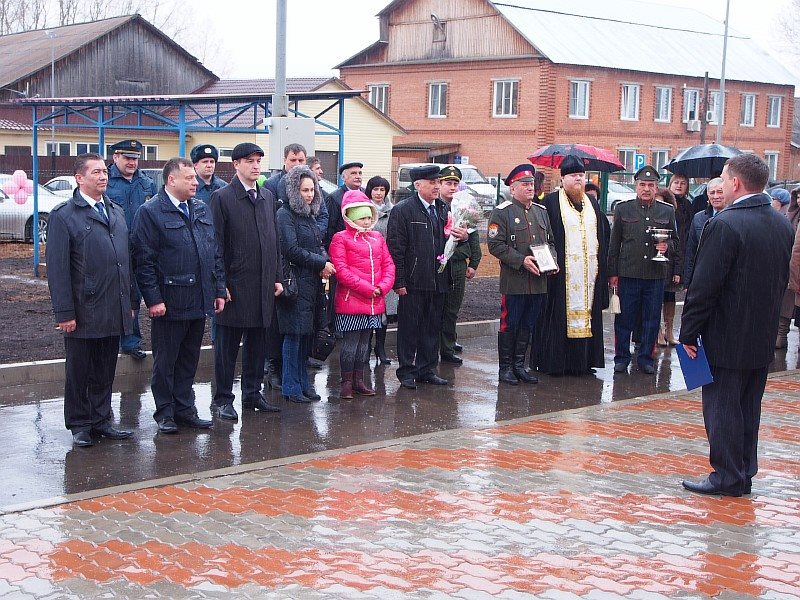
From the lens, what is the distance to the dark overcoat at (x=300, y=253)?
8.97 m

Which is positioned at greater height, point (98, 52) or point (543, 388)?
point (98, 52)

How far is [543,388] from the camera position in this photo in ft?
33.7

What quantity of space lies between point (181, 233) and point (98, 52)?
44.9 meters

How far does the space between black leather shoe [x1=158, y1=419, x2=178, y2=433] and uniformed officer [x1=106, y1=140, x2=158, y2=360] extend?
2.35 m

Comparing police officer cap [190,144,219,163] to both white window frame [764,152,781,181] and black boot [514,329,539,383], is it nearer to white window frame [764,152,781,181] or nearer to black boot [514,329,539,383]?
black boot [514,329,539,383]

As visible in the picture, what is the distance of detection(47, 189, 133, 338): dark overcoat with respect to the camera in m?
7.39

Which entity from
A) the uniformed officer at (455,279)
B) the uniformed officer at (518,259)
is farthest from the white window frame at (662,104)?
the uniformed officer at (518,259)

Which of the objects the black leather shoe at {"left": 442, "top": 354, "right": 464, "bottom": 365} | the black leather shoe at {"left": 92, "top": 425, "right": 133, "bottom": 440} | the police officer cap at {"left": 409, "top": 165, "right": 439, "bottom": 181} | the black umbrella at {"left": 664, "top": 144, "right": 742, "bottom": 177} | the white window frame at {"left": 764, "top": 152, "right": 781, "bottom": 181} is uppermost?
the white window frame at {"left": 764, "top": 152, "right": 781, "bottom": 181}

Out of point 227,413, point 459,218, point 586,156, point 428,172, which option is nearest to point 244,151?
point 428,172

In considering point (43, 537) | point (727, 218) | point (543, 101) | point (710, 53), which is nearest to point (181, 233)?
point (43, 537)

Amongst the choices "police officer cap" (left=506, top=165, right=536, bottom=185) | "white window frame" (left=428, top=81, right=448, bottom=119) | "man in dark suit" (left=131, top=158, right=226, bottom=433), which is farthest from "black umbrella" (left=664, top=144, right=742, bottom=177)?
"white window frame" (left=428, top=81, right=448, bottom=119)

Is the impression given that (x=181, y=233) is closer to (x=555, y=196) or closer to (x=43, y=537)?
(x=43, y=537)

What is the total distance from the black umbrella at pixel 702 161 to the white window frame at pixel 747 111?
4549 centimetres

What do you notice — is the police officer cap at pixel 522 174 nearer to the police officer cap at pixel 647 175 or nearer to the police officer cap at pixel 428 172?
the police officer cap at pixel 428 172
